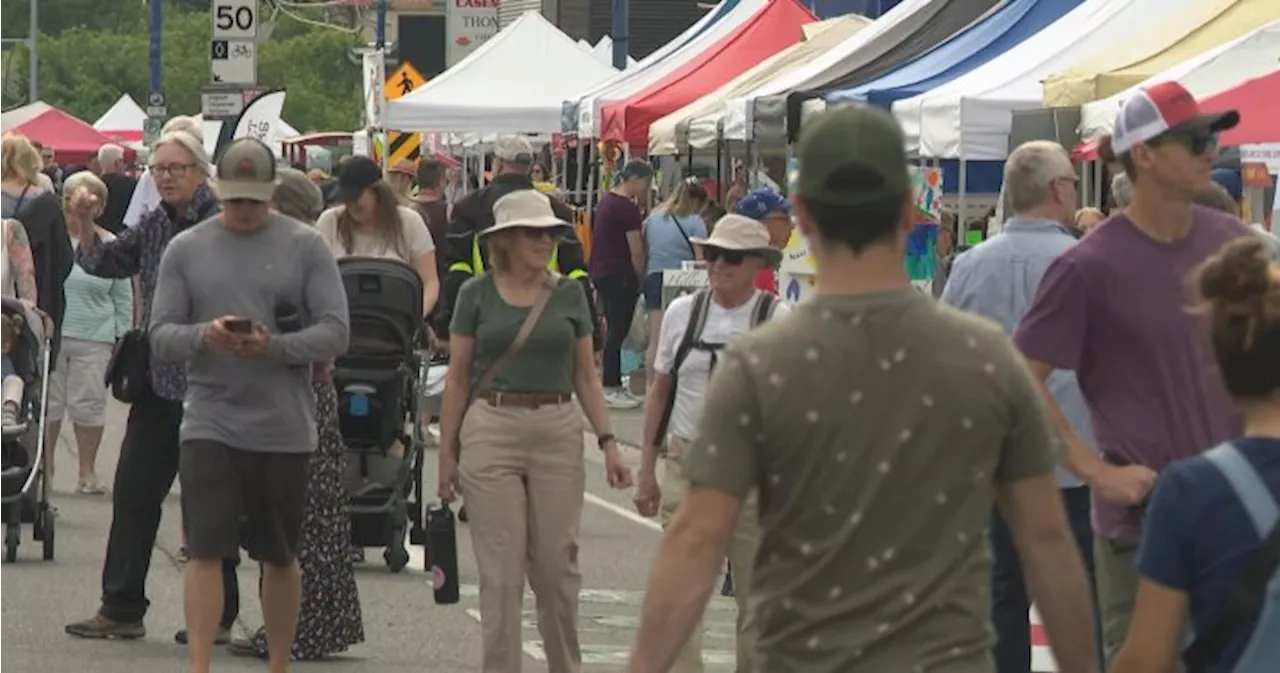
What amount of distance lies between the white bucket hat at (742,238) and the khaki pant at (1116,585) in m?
3.20

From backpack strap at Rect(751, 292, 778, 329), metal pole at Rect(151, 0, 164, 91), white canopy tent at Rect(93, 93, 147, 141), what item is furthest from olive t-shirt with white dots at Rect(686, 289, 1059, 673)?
white canopy tent at Rect(93, 93, 147, 141)

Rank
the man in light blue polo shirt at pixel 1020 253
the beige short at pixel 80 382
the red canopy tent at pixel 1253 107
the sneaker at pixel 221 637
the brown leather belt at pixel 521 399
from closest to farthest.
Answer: the man in light blue polo shirt at pixel 1020 253, the brown leather belt at pixel 521 399, the sneaker at pixel 221 637, the red canopy tent at pixel 1253 107, the beige short at pixel 80 382

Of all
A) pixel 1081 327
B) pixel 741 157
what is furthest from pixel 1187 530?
pixel 741 157

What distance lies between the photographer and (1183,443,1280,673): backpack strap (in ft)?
15.9

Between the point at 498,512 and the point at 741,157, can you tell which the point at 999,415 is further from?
the point at 741,157

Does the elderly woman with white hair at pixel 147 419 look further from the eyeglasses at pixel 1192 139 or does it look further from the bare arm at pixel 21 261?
the eyeglasses at pixel 1192 139

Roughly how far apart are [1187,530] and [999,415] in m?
0.34

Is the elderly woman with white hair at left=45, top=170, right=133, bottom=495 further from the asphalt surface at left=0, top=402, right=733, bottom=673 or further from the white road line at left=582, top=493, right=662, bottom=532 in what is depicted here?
the white road line at left=582, top=493, right=662, bottom=532

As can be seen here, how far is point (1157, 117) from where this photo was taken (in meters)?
7.20

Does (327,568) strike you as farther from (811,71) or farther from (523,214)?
(811,71)

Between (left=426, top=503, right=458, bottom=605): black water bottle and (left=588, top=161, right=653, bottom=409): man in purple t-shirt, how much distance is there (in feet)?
44.9

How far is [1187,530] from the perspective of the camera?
4.88 metres

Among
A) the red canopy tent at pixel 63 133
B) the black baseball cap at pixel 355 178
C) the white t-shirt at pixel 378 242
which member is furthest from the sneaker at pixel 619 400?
the red canopy tent at pixel 63 133

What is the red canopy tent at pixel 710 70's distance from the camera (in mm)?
27109
